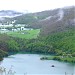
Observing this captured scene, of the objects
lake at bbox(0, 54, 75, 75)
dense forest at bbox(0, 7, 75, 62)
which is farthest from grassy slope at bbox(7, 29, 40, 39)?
lake at bbox(0, 54, 75, 75)

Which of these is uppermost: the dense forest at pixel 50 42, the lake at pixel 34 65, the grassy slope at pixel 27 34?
the lake at pixel 34 65

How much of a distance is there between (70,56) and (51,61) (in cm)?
127

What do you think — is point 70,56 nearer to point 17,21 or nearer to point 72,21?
point 72,21

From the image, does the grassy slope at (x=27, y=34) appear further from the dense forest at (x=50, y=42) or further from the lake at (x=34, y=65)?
the lake at (x=34, y=65)

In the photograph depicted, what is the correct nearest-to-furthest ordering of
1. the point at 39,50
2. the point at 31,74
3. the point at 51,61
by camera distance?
1. the point at 31,74
2. the point at 51,61
3. the point at 39,50

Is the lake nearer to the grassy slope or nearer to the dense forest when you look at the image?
the dense forest

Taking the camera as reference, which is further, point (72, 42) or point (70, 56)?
point (72, 42)

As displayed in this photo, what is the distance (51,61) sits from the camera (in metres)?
17.9

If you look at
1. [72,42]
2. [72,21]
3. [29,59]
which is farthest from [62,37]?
[29,59]

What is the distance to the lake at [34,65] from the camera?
1448 centimetres

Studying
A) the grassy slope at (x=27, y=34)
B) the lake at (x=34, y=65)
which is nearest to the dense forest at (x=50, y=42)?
the grassy slope at (x=27, y=34)

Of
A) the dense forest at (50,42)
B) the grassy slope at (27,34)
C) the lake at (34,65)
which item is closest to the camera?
the lake at (34,65)

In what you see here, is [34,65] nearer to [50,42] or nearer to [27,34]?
[50,42]

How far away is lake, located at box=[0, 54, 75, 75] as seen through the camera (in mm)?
14479
